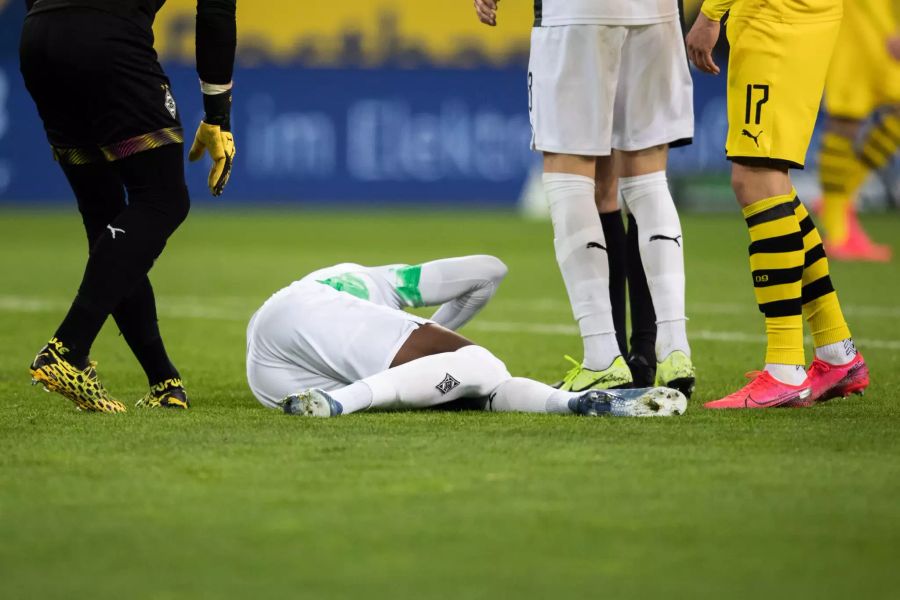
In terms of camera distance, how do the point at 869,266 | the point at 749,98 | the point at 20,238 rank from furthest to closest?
the point at 20,238 → the point at 869,266 → the point at 749,98

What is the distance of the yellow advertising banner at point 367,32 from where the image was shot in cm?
1853

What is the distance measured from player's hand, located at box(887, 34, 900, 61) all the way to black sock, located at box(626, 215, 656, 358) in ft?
17.4

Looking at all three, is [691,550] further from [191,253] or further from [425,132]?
[425,132]

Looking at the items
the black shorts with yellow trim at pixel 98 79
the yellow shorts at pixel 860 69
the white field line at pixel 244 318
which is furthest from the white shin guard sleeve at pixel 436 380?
the yellow shorts at pixel 860 69

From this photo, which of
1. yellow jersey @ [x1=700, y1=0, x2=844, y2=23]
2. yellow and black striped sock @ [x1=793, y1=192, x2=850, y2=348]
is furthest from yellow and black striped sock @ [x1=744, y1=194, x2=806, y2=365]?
yellow jersey @ [x1=700, y1=0, x2=844, y2=23]

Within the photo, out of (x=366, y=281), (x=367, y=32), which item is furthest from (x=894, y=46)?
(x=367, y=32)

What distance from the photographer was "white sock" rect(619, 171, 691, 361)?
169 inches

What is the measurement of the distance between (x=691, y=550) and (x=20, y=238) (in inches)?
453

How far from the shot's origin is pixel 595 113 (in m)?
4.25

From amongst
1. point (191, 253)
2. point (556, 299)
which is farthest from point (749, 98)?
point (191, 253)

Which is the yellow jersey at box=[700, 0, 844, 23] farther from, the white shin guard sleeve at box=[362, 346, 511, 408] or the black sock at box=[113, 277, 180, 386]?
the black sock at box=[113, 277, 180, 386]

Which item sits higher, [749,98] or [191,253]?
[749,98]

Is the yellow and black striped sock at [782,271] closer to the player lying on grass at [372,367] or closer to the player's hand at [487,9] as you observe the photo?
the player lying on grass at [372,367]

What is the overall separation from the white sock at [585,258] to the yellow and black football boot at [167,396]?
111 centimetres
